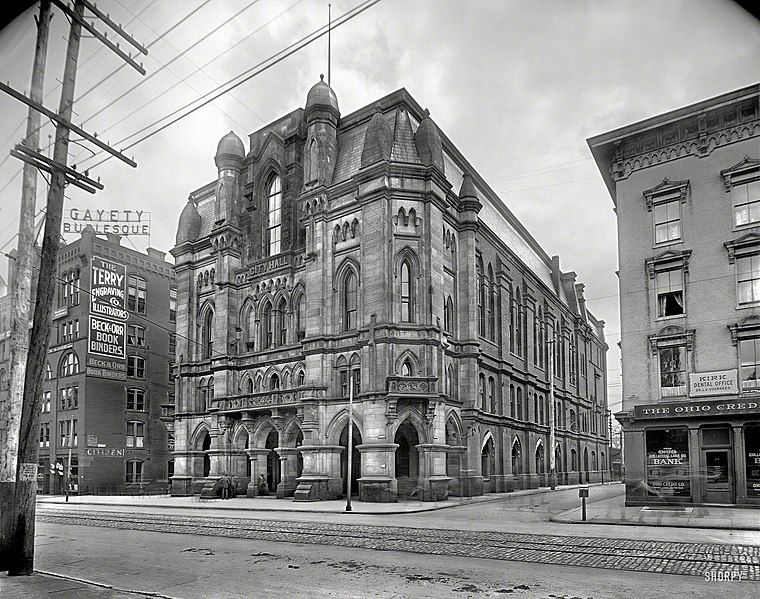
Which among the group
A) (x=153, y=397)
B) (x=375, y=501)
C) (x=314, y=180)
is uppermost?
→ (x=314, y=180)

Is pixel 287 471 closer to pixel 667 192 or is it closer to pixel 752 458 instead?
pixel 752 458

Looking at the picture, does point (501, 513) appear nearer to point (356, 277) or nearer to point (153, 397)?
point (356, 277)

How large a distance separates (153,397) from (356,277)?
95.9 ft

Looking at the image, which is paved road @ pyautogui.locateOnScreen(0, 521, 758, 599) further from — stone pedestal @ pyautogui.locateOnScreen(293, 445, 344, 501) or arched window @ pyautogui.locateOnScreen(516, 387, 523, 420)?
arched window @ pyautogui.locateOnScreen(516, 387, 523, 420)

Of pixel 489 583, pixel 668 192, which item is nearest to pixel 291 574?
pixel 489 583

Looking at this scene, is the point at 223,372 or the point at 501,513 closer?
the point at 501,513

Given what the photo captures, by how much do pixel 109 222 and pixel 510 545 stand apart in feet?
184

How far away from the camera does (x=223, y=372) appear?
45.3m

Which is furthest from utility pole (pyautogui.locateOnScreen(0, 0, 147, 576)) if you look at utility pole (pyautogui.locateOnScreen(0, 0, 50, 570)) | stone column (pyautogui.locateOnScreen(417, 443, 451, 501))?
stone column (pyautogui.locateOnScreen(417, 443, 451, 501))

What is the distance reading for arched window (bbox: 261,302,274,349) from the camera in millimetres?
44188

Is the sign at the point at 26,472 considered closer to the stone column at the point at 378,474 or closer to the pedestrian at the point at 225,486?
the stone column at the point at 378,474

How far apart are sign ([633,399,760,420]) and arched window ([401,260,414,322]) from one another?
12630 millimetres

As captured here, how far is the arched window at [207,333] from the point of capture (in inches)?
1895

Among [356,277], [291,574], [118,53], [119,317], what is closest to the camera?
[291,574]
